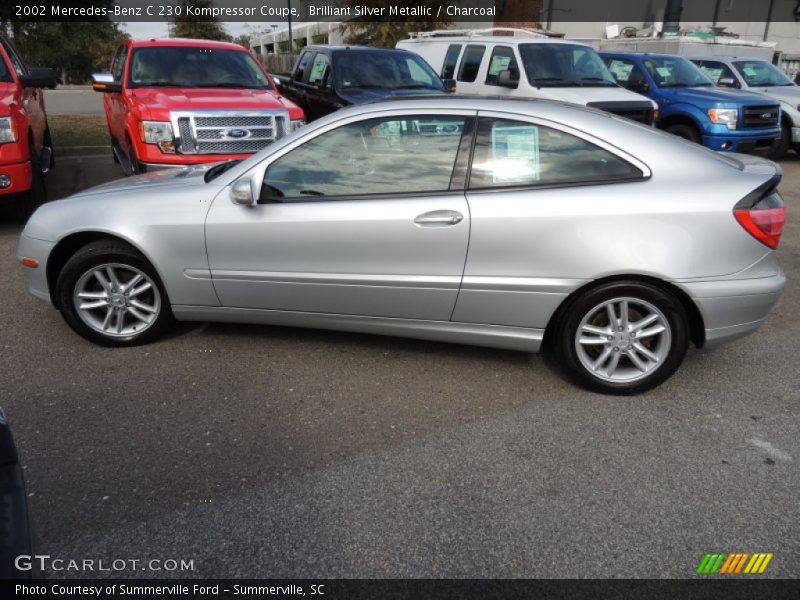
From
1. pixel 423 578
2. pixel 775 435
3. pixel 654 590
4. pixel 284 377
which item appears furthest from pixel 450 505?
pixel 775 435

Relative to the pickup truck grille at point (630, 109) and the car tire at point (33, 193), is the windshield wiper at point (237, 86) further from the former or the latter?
the pickup truck grille at point (630, 109)

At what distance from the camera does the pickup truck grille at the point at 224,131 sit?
6.71 m

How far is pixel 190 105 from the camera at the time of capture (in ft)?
22.2

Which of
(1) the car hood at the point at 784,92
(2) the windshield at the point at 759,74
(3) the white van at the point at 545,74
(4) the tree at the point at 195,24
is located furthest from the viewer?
(4) the tree at the point at 195,24

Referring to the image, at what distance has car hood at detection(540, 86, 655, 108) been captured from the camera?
9.29m

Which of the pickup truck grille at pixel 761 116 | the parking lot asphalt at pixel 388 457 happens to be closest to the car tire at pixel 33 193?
the parking lot asphalt at pixel 388 457

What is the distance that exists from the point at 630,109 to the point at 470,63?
3081 mm

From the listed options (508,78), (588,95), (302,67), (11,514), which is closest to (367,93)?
(508,78)

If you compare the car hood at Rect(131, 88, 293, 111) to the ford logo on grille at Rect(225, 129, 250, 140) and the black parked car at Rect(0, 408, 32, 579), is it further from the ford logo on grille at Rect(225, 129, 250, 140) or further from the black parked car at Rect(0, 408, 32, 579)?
the black parked car at Rect(0, 408, 32, 579)

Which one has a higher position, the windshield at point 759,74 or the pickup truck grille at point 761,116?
the windshield at point 759,74

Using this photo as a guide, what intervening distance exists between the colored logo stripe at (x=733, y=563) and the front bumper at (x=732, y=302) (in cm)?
137

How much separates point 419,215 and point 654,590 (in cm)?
211

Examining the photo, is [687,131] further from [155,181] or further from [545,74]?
[155,181]

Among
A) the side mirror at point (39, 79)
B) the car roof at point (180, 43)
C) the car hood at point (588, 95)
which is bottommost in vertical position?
the car hood at point (588, 95)
